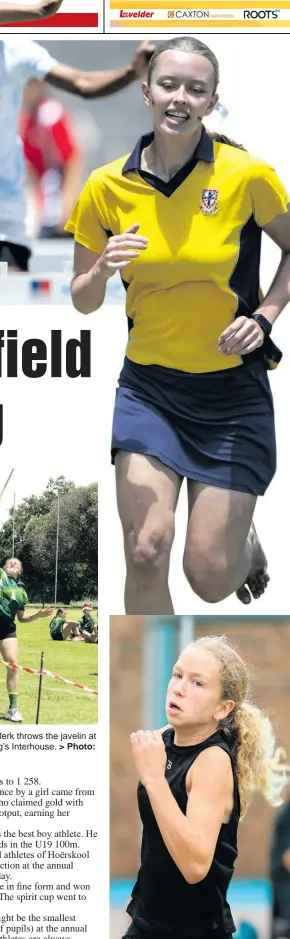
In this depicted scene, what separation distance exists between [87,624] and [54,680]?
0.65 ft

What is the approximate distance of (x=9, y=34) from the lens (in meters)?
4.65

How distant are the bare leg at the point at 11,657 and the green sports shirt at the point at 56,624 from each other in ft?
0.40

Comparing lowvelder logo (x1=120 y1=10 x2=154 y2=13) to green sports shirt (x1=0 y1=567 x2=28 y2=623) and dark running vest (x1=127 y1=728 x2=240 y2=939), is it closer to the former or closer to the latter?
green sports shirt (x1=0 y1=567 x2=28 y2=623)

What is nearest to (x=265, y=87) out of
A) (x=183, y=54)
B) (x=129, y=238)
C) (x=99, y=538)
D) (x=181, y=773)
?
(x=183, y=54)

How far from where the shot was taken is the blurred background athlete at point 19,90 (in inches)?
182

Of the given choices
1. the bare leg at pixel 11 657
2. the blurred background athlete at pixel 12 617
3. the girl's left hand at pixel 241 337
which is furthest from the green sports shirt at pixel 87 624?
the girl's left hand at pixel 241 337

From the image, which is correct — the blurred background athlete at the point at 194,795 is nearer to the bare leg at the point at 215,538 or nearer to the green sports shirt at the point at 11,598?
the bare leg at the point at 215,538

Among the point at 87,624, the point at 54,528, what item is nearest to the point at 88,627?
the point at 87,624

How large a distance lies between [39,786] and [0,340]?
1.35 meters

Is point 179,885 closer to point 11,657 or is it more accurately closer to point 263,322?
point 11,657

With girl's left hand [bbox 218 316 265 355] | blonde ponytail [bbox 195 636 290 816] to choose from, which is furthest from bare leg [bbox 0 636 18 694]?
girl's left hand [bbox 218 316 265 355]

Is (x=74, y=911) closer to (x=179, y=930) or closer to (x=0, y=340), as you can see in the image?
(x=179, y=930)

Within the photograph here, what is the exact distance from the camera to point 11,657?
14.9 ft

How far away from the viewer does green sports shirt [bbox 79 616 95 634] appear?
4508 mm
